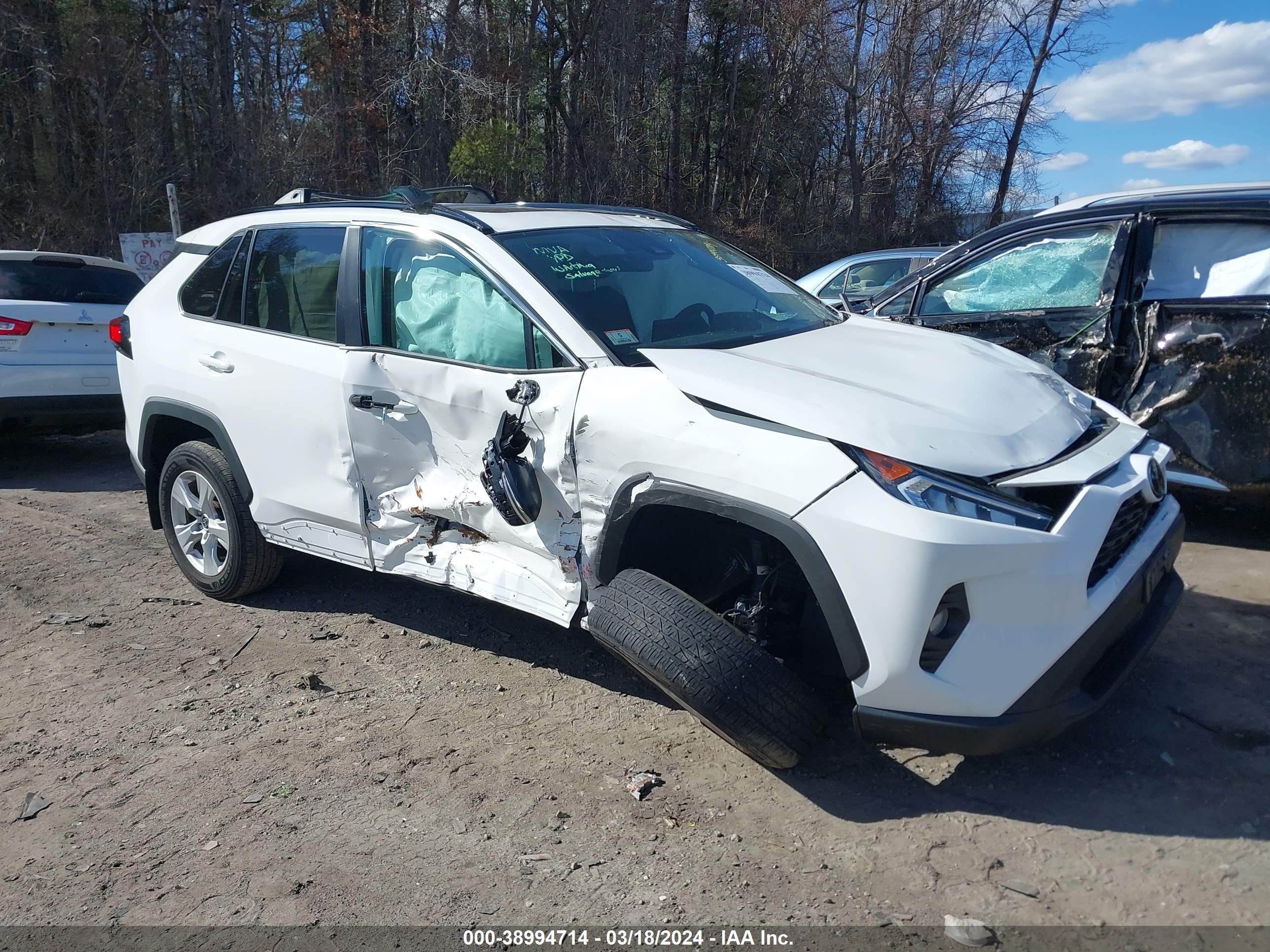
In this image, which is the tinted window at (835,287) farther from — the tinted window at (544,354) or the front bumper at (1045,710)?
the front bumper at (1045,710)

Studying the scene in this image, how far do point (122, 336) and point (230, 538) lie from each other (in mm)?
1389

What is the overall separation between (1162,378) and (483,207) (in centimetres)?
341

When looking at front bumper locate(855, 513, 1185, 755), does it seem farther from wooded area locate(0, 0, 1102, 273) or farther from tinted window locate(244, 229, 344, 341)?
wooded area locate(0, 0, 1102, 273)

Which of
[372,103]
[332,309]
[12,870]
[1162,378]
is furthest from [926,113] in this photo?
[12,870]

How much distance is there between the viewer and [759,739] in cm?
290

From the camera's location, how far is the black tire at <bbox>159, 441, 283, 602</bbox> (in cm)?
452

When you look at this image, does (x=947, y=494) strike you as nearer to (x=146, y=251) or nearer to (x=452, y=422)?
(x=452, y=422)

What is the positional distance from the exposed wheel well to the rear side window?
6.25 meters

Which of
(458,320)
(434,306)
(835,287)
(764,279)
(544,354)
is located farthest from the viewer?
(835,287)

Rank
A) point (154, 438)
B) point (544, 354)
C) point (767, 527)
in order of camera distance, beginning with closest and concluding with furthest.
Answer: point (767, 527)
point (544, 354)
point (154, 438)

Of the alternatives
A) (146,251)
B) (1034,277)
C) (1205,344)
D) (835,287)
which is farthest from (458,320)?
(146,251)

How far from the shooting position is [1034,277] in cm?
534

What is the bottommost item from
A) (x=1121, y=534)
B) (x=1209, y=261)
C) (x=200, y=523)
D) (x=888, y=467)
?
(x=200, y=523)

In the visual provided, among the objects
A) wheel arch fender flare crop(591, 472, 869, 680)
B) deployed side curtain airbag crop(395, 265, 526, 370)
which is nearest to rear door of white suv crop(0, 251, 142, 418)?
deployed side curtain airbag crop(395, 265, 526, 370)
